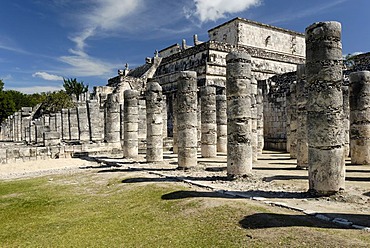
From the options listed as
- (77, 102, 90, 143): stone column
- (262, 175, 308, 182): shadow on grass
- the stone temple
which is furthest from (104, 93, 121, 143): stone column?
(262, 175, 308, 182): shadow on grass

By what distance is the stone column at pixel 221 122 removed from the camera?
17.2 m

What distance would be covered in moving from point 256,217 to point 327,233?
3.86ft

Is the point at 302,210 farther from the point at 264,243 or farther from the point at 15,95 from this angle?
the point at 15,95

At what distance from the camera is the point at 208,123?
1597cm

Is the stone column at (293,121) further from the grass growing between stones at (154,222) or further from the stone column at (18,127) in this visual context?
the stone column at (18,127)

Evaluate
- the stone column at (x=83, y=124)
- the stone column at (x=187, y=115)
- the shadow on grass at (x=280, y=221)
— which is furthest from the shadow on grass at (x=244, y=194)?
the stone column at (x=83, y=124)

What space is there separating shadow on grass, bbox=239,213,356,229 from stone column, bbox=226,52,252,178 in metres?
3.69

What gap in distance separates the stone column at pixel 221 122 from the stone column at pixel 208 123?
1140mm

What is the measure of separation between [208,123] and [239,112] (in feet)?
21.8

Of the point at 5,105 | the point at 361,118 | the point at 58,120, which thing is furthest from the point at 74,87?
the point at 361,118

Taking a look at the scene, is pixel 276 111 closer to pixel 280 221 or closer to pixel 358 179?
pixel 358 179

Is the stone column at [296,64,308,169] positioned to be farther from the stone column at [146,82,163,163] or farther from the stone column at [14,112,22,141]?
the stone column at [14,112,22,141]

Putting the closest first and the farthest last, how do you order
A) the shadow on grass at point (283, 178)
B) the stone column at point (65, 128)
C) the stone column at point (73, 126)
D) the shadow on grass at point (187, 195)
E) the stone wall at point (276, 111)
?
the shadow on grass at point (187, 195) → the shadow on grass at point (283, 178) → the stone wall at point (276, 111) → the stone column at point (73, 126) → the stone column at point (65, 128)

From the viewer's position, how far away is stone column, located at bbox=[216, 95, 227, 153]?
17234mm
